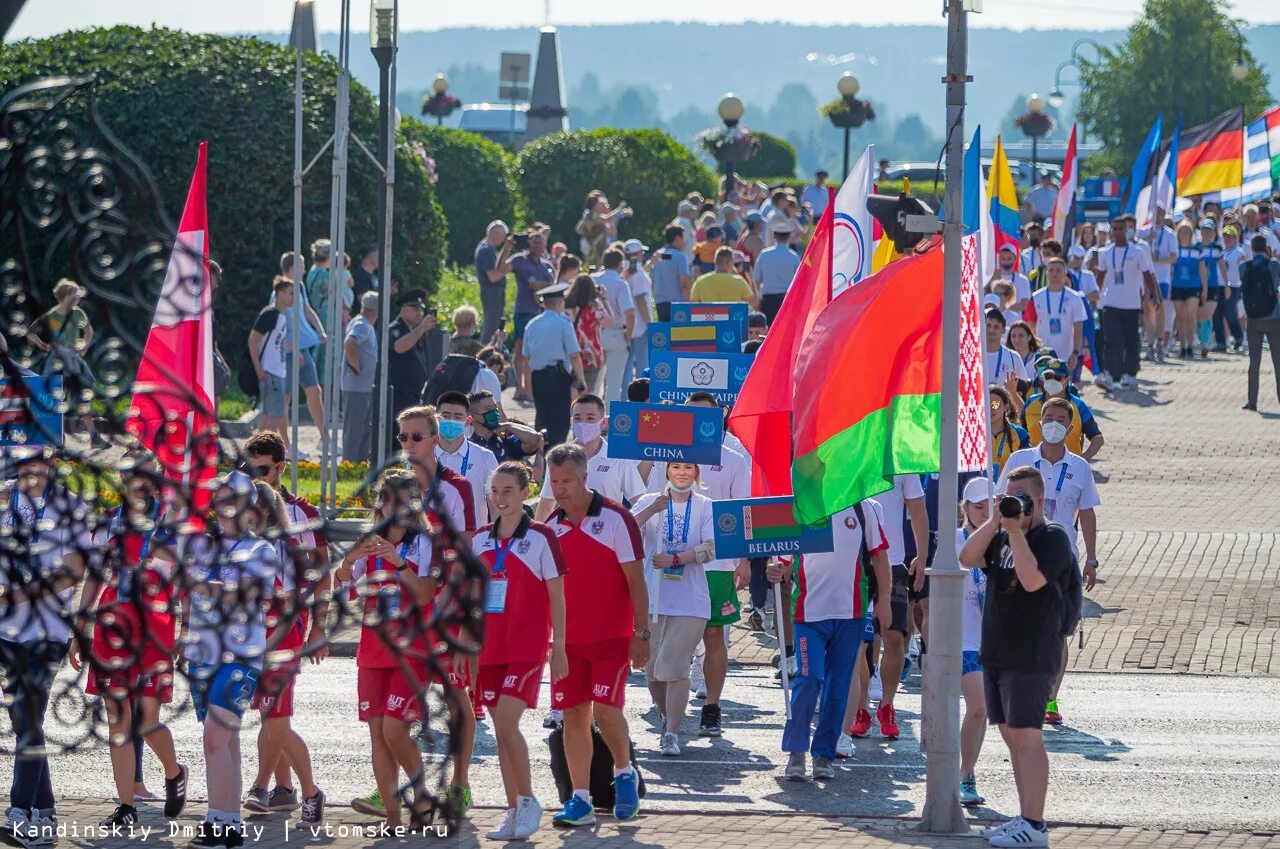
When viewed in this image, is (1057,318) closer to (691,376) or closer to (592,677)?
(691,376)

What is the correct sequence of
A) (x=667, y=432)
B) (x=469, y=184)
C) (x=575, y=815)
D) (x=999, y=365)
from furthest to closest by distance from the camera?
(x=469, y=184), (x=999, y=365), (x=667, y=432), (x=575, y=815)

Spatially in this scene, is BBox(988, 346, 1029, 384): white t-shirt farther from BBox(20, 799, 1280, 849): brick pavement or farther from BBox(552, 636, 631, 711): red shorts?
BBox(552, 636, 631, 711): red shorts

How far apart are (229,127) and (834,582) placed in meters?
15.2

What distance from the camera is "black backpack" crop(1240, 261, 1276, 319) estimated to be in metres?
24.9

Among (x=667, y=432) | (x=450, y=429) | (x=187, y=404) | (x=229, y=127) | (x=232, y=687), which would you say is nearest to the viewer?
(x=187, y=404)

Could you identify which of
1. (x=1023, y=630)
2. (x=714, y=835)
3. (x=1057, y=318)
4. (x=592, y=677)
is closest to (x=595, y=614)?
(x=592, y=677)

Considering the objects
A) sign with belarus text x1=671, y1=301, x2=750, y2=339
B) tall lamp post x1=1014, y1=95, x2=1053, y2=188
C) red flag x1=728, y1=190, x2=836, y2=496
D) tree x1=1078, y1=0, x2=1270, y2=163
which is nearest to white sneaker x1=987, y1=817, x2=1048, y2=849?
red flag x1=728, y1=190, x2=836, y2=496

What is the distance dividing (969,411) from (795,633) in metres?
1.54

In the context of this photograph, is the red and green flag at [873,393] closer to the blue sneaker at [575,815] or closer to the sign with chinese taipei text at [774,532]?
the sign with chinese taipei text at [774,532]

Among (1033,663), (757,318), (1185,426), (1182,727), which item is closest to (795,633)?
(1033,663)

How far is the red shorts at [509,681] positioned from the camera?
374 inches

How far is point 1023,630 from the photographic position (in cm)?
950

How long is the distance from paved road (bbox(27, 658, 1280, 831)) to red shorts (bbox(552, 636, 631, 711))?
2.32 ft

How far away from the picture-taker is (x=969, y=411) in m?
10.4
